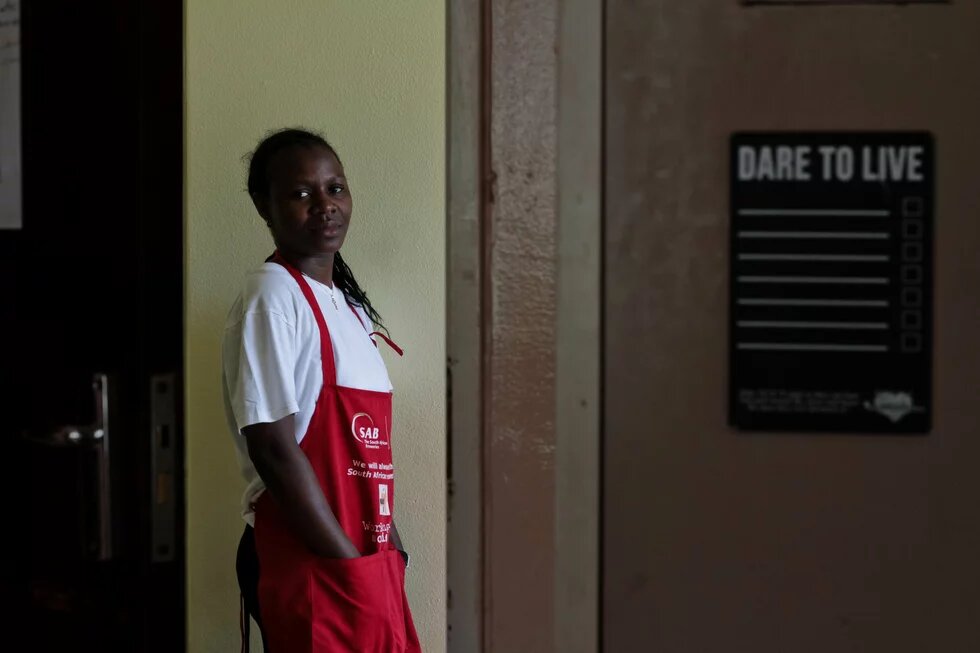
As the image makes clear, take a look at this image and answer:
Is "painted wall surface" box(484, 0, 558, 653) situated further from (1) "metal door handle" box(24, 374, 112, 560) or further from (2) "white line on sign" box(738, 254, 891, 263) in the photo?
(1) "metal door handle" box(24, 374, 112, 560)

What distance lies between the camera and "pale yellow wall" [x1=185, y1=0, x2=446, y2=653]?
5.88 feet

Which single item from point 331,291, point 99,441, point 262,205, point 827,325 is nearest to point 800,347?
point 827,325

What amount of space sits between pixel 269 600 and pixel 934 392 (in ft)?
3.17

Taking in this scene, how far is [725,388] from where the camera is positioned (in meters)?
0.75

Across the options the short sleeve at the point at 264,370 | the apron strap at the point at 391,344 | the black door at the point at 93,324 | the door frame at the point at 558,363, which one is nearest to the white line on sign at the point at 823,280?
the door frame at the point at 558,363

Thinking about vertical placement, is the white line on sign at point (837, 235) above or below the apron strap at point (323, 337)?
above

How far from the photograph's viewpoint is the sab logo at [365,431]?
1404mm

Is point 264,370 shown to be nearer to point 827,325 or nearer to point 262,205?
point 262,205

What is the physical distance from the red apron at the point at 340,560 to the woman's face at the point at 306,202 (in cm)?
6

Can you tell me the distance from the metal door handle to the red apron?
1.48ft

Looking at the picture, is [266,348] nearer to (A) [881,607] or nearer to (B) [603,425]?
(B) [603,425]

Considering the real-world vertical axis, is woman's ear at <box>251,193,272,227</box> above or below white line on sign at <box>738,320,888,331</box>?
above

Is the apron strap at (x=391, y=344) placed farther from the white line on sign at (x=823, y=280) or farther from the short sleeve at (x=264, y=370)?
the white line on sign at (x=823, y=280)

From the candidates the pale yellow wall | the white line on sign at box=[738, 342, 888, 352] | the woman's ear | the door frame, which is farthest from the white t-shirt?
the white line on sign at box=[738, 342, 888, 352]
